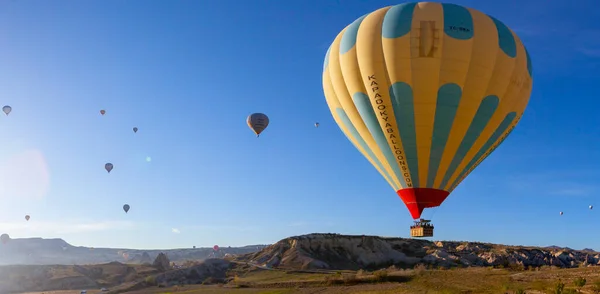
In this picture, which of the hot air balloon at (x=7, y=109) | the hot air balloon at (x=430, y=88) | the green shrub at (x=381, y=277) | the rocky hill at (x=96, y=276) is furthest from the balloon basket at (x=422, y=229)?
the hot air balloon at (x=7, y=109)

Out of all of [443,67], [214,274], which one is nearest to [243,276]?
[214,274]

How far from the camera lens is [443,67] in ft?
100

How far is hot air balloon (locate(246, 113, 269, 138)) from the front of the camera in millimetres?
56844

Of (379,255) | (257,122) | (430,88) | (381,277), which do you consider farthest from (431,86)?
(379,255)

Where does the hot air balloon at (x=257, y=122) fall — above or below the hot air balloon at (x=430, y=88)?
above

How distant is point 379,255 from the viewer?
80.9 metres

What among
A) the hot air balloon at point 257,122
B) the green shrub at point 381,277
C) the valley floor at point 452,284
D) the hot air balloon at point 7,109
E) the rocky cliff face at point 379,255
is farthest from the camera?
the rocky cliff face at point 379,255

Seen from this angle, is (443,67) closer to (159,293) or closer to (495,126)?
(495,126)

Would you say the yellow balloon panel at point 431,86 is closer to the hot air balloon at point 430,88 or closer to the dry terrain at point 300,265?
the hot air balloon at point 430,88

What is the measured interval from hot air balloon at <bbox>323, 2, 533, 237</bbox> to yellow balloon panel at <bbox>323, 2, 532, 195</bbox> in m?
0.07

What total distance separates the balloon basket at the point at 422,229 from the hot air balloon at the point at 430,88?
0.12 meters

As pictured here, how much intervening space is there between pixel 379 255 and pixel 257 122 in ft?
123

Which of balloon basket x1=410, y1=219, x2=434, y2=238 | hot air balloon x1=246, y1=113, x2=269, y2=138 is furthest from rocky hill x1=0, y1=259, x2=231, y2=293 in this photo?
balloon basket x1=410, y1=219, x2=434, y2=238

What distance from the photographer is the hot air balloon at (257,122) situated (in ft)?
186
